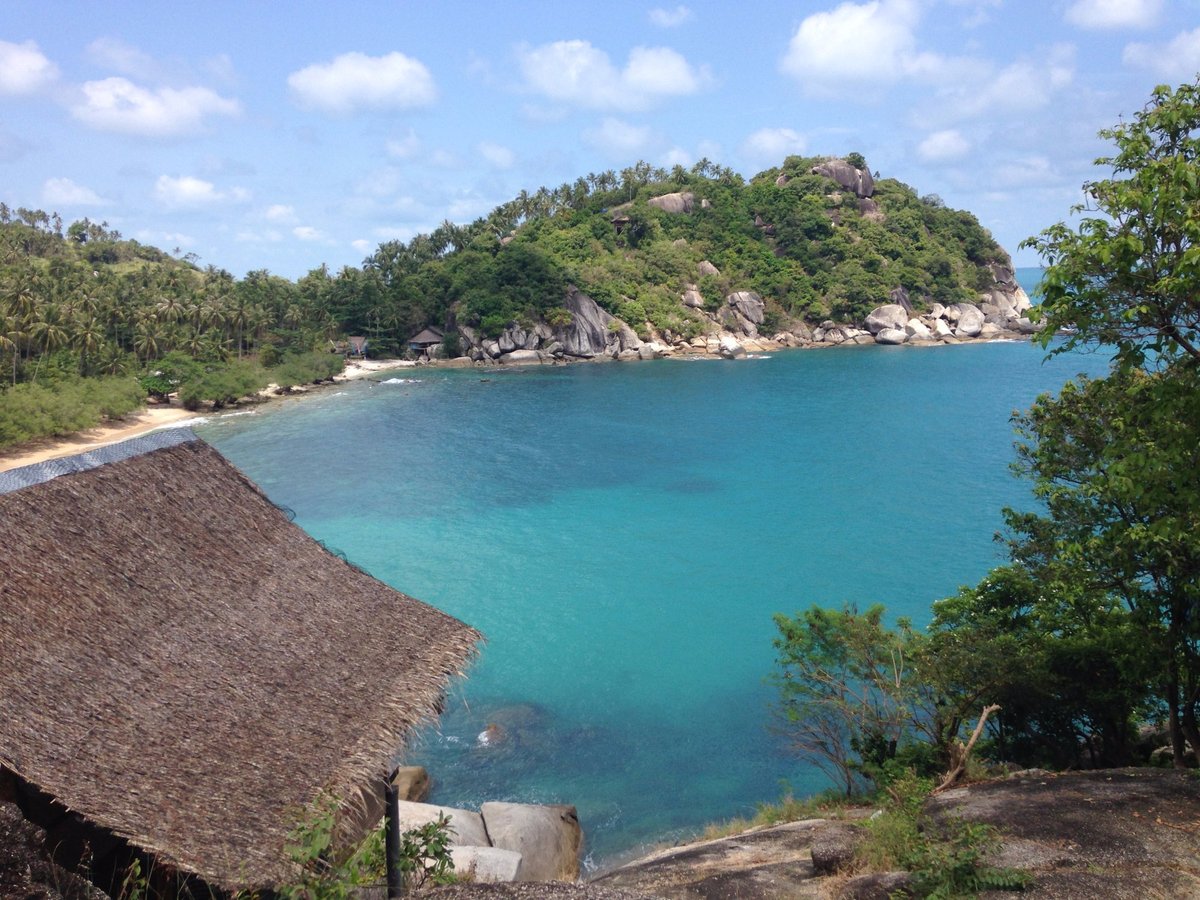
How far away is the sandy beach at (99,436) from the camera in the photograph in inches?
1458

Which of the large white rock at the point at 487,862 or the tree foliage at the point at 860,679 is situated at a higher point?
the tree foliage at the point at 860,679

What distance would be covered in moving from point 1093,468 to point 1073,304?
14.9 ft

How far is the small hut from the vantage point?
7762 centimetres

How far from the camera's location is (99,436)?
4306 centimetres

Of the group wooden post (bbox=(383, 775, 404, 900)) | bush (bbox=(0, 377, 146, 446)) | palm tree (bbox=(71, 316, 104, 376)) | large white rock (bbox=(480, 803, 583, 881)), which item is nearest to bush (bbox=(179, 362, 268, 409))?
bush (bbox=(0, 377, 146, 446))

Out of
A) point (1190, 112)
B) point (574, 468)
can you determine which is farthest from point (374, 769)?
point (574, 468)

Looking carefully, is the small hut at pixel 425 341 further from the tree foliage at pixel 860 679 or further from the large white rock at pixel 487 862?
the large white rock at pixel 487 862

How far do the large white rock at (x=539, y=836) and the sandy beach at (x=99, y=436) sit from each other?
22969 mm

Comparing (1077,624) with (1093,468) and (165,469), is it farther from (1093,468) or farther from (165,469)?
(165,469)

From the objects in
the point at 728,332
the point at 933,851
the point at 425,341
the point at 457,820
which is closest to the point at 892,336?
the point at 728,332

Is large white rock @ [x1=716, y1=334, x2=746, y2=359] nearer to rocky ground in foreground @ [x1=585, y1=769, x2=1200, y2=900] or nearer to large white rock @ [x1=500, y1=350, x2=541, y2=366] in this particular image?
large white rock @ [x1=500, y1=350, x2=541, y2=366]

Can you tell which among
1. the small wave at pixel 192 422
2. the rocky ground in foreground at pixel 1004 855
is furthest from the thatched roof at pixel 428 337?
the rocky ground in foreground at pixel 1004 855

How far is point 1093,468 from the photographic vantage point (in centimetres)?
1084

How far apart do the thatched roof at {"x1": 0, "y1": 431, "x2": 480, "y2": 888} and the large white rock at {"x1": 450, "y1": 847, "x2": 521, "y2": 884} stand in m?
2.34
